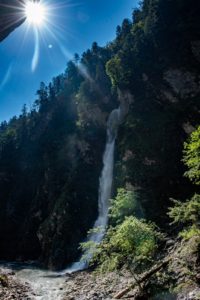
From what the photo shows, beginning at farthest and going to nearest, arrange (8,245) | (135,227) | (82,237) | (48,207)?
(8,245), (48,207), (82,237), (135,227)

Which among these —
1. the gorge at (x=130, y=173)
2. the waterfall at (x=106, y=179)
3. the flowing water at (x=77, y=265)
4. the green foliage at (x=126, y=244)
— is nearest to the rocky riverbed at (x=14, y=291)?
the flowing water at (x=77, y=265)

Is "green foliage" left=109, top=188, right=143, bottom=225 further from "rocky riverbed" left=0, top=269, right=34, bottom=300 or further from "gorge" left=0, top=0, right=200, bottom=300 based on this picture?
"rocky riverbed" left=0, top=269, right=34, bottom=300

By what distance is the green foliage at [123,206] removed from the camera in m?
19.0

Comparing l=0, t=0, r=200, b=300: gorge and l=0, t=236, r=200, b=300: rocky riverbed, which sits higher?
l=0, t=0, r=200, b=300: gorge

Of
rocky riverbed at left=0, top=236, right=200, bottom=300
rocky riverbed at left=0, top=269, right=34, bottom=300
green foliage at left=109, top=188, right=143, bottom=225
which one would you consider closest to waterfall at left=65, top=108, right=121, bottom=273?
green foliage at left=109, top=188, right=143, bottom=225

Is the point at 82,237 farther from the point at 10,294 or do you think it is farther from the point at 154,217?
the point at 10,294

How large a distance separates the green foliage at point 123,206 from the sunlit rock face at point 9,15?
1241cm

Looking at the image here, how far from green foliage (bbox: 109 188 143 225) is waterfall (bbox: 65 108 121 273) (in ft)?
16.0

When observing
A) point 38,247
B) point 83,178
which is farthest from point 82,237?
point 38,247

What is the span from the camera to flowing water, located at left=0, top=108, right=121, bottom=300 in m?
24.3

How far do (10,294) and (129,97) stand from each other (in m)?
36.8

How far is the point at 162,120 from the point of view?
41.8 m

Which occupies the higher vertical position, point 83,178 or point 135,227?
point 83,178


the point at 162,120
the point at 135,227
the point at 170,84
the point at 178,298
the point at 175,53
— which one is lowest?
the point at 178,298
